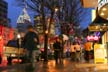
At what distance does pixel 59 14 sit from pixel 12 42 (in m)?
29.8

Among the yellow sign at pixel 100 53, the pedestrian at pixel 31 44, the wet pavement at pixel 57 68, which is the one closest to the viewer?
the pedestrian at pixel 31 44

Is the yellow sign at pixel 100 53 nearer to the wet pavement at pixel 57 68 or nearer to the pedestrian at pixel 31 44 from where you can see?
the wet pavement at pixel 57 68

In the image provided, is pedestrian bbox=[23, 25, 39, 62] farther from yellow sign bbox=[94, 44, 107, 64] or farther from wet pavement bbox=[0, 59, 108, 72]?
yellow sign bbox=[94, 44, 107, 64]

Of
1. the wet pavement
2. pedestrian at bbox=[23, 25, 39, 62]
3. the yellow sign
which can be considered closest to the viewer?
pedestrian at bbox=[23, 25, 39, 62]

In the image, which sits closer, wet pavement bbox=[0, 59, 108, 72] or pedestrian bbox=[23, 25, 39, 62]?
Answer: pedestrian bbox=[23, 25, 39, 62]

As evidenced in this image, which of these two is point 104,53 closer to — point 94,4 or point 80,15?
point 94,4

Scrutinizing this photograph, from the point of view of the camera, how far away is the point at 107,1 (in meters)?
19.1

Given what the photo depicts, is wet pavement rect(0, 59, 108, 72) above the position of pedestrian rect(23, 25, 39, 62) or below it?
below

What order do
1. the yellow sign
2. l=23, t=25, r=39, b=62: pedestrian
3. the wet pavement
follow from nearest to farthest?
1. l=23, t=25, r=39, b=62: pedestrian
2. the wet pavement
3. the yellow sign

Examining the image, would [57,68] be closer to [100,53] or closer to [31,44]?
[31,44]

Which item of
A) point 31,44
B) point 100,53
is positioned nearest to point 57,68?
point 31,44

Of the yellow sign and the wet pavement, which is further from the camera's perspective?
the yellow sign

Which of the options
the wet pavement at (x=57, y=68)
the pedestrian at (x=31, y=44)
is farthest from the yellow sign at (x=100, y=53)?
the pedestrian at (x=31, y=44)

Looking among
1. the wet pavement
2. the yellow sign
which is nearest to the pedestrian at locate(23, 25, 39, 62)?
the wet pavement
